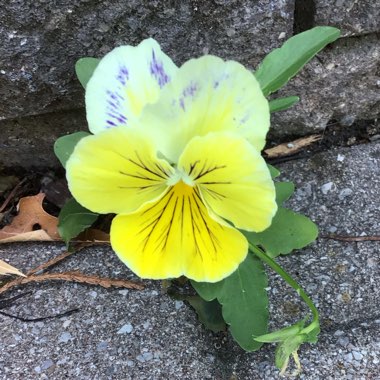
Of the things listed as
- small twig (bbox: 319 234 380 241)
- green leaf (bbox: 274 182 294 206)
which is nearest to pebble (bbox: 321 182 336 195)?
small twig (bbox: 319 234 380 241)

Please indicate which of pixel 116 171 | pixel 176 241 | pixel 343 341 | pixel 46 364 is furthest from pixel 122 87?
pixel 343 341

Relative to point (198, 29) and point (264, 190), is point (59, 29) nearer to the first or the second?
point (198, 29)

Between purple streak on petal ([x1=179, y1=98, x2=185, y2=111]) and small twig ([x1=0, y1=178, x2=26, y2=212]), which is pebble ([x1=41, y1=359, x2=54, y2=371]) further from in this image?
purple streak on petal ([x1=179, y1=98, x2=185, y2=111])

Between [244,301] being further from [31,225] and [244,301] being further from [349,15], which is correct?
[349,15]

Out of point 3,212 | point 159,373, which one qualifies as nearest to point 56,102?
point 3,212

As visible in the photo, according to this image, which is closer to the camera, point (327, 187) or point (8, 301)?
point (8, 301)

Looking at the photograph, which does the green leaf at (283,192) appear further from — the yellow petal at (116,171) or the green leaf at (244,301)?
the yellow petal at (116,171)
